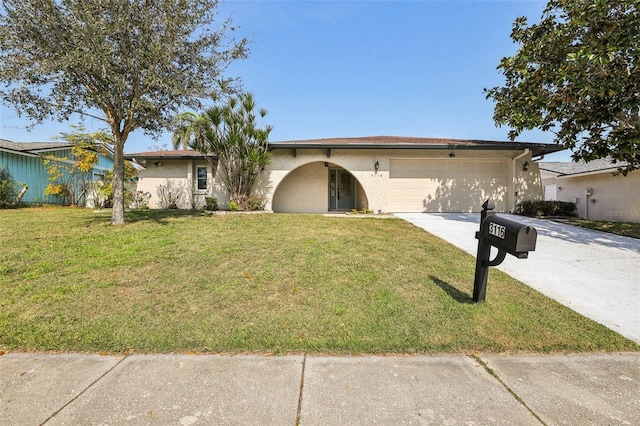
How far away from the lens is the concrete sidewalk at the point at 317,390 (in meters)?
1.88

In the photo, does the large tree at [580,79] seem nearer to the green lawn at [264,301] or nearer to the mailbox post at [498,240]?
the green lawn at [264,301]

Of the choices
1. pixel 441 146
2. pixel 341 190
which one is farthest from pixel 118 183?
pixel 441 146

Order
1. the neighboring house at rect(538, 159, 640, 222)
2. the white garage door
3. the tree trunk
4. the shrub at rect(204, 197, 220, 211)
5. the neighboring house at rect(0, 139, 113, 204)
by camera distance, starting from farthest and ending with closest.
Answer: the neighboring house at rect(0, 139, 113, 204) → the white garage door → the neighboring house at rect(538, 159, 640, 222) → the shrub at rect(204, 197, 220, 211) → the tree trunk

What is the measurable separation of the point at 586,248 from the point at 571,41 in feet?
18.2

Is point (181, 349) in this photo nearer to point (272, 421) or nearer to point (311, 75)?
point (272, 421)

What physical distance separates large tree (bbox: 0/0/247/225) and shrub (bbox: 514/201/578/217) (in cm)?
1192

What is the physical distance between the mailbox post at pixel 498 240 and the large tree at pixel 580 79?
6.19 metres

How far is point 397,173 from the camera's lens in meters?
12.8

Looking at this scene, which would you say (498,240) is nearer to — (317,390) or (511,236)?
(511,236)

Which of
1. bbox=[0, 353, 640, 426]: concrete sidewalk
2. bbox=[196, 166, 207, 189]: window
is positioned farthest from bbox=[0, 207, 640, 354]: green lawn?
bbox=[196, 166, 207, 189]: window

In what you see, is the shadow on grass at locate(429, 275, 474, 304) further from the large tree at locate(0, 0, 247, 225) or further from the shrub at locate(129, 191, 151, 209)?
the shrub at locate(129, 191, 151, 209)

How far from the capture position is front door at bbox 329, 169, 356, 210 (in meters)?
14.2

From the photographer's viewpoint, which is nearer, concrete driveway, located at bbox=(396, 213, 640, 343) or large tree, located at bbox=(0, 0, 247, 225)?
concrete driveway, located at bbox=(396, 213, 640, 343)

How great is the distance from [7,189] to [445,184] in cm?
1944
